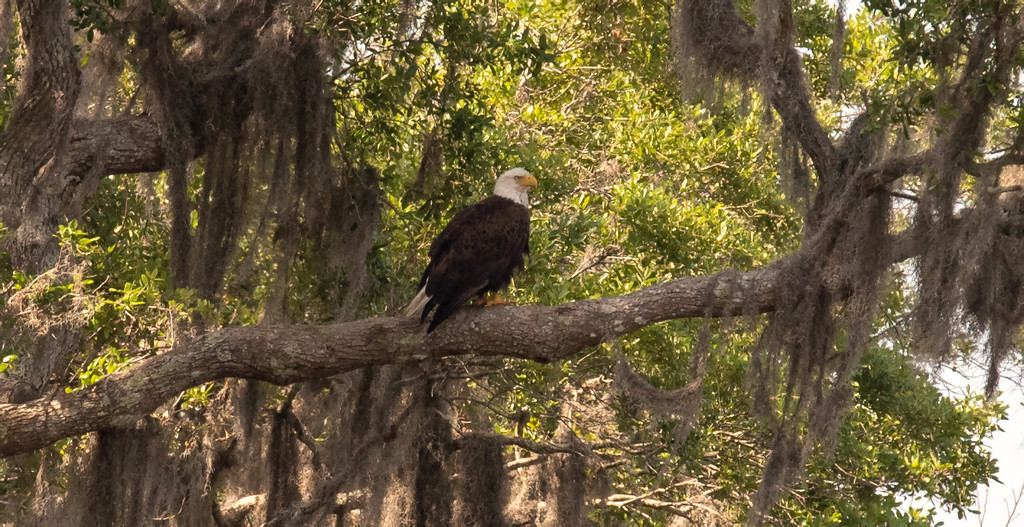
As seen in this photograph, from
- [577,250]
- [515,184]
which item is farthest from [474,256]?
[577,250]

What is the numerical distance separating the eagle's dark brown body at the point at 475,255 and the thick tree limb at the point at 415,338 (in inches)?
4.9

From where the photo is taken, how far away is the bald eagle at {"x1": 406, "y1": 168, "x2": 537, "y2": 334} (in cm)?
534

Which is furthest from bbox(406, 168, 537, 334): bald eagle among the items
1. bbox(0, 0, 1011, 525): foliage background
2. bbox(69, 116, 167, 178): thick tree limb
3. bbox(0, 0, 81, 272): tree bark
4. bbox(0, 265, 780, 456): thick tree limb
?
bbox(0, 0, 81, 272): tree bark

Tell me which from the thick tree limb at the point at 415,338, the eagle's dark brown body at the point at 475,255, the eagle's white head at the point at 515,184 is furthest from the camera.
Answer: the eagle's white head at the point at 515,184

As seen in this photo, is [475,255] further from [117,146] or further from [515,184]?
[117,146]

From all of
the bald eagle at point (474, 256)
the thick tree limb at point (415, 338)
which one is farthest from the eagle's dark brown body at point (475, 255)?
the thick tree limb at point (415, 338)

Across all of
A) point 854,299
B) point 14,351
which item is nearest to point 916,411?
point 854,299

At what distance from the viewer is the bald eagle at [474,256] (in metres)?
5.34

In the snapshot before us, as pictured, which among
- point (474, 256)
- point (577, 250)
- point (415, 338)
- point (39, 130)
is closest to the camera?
point (415, 338)

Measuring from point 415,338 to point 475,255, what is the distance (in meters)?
0.67

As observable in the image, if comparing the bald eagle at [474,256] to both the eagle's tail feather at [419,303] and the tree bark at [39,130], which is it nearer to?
the eagle's tail feather at [419,303]

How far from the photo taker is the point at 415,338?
5.28 metres

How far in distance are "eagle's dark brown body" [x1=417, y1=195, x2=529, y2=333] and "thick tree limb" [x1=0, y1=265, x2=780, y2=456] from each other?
124 millimetres

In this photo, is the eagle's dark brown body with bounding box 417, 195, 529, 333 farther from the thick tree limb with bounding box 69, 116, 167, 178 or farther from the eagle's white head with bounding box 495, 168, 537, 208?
the thick tree limb with bounding box 69, 116, 167, 178
